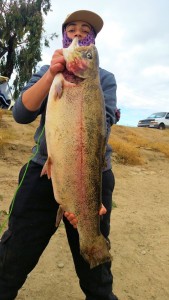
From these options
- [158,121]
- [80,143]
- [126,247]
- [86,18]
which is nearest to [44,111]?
[80,143]

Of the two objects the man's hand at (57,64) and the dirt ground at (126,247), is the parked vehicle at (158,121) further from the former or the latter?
the man's hand at (57,64)

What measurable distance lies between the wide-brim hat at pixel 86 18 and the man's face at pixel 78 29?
0.08 ft

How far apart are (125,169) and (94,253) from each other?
702cm

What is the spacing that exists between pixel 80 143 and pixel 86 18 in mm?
876

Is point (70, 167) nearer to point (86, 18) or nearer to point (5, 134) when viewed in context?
point (86, 18)

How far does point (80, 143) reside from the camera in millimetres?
1996

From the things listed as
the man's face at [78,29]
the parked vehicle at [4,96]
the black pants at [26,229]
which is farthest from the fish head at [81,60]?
the parked vehicle at [4,96]

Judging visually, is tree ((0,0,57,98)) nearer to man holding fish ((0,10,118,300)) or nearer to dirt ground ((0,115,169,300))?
dirt ground ((0,115,169,300))

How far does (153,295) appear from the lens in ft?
11.6

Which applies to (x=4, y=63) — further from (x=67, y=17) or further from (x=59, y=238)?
(x=67, y=17)

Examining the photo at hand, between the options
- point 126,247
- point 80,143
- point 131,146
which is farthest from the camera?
point 131,146

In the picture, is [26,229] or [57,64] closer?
[57,64]

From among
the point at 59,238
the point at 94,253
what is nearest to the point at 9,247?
the point at 94,253

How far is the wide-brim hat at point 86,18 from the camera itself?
2330mm
